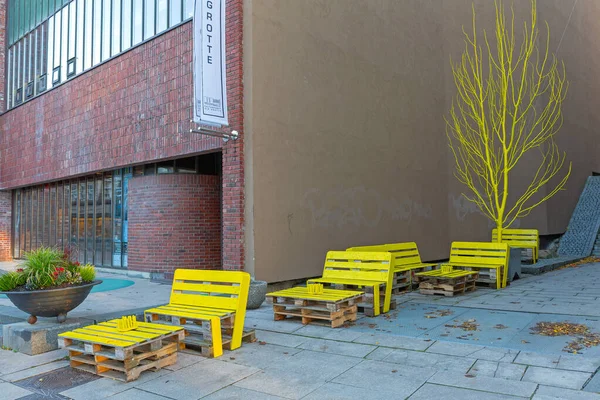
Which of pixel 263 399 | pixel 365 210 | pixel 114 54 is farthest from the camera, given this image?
pixel 114 54

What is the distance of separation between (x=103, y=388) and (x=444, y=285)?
261 inches

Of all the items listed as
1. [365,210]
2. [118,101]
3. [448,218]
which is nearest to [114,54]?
A: [118,101]

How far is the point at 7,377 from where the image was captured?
16.3 ft

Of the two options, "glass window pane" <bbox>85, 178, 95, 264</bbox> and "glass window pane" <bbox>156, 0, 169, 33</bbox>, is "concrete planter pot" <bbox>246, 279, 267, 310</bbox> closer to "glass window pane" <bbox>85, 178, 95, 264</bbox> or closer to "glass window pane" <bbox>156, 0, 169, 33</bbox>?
"glass window pane" <bbox>156, 0, 169, 33</bbox>

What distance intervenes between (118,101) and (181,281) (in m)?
8.02

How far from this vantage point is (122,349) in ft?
15.3

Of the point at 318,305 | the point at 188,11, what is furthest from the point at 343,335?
the point at 188,11

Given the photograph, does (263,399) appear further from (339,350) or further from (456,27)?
(456,27)

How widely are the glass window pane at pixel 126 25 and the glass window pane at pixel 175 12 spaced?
192 cm

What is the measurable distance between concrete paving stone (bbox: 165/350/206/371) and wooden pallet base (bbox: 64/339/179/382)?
0.22ft

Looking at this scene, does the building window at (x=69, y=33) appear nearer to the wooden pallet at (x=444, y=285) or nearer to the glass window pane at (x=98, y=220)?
the glass window pane at (x=98, y=220)

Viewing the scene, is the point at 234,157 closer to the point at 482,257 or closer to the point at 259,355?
the point at 259,355

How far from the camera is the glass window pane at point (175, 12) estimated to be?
11254 millimetres

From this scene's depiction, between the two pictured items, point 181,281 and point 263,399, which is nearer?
point 263,399
